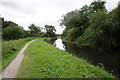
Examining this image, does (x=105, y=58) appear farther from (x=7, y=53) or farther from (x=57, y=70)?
(x=7, y=53)

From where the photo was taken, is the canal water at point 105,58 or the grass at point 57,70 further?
the canal water at point 105,58

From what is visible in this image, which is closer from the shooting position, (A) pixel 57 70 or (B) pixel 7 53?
(A) pixel 57 70

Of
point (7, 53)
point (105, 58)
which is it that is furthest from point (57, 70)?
point (7, 53)

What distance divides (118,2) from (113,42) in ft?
29.2

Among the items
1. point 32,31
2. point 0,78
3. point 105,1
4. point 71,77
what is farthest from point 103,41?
point 32,31

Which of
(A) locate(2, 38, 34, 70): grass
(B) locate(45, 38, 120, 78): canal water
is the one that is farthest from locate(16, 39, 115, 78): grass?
(A) locate(2, 38, 34, 70): grass

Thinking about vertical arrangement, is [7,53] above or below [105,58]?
above

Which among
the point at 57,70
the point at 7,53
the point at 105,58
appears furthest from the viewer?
the point at 105,58

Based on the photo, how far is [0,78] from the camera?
467 centimetres

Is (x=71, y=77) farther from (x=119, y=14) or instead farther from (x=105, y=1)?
(x=105, y=1)

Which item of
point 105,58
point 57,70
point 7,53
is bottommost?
point 105,58

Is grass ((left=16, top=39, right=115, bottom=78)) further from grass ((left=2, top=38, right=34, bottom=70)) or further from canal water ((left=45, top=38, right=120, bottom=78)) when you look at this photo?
grass ((left=2, top=38, right=34, bottom=70))

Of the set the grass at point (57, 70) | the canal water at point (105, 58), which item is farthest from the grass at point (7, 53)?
the canal water at point (105, 58)

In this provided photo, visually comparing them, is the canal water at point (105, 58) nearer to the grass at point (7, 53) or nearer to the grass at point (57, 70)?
the grass at point (57, 70)
